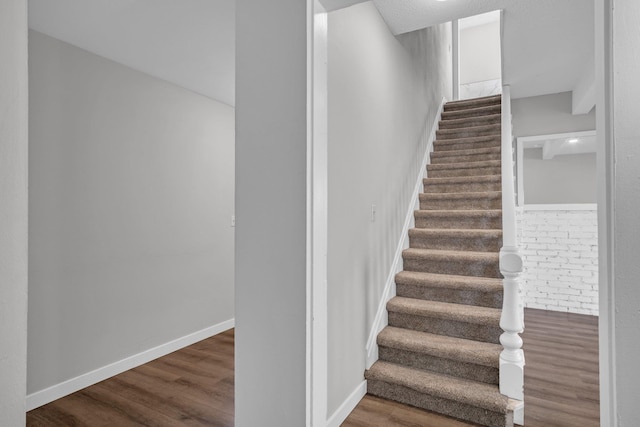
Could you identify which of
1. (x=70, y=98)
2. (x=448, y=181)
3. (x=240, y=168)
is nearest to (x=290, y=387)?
(x=240, y=168)

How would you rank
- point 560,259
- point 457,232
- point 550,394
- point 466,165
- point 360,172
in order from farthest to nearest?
point 560,259 → point 466,165 → point 457,232 → point 360,172 → point 550,394

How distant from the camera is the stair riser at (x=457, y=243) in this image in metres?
2.84

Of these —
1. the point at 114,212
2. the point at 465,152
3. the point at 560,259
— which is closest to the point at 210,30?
the point at 114,212

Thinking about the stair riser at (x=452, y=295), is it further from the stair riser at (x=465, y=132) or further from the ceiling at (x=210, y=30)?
the stair riser at (x=465, y=132)

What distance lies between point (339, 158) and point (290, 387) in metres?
1.20

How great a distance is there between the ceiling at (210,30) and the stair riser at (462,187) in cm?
118

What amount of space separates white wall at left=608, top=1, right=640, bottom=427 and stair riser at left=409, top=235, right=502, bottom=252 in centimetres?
212

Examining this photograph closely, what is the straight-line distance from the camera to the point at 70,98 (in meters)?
2.34

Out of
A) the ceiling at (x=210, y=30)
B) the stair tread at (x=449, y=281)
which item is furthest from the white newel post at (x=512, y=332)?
the ceiling at (x=210, y=30)

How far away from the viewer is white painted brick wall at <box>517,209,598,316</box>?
3955mm

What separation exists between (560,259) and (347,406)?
349 cm

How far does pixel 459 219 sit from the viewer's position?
10.5ft

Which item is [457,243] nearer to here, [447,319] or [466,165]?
[447,319]

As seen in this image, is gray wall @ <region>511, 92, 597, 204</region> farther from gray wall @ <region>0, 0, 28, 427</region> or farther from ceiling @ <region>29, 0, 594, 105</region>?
gray wall @ <region>0, 0, 28, 427</region>
